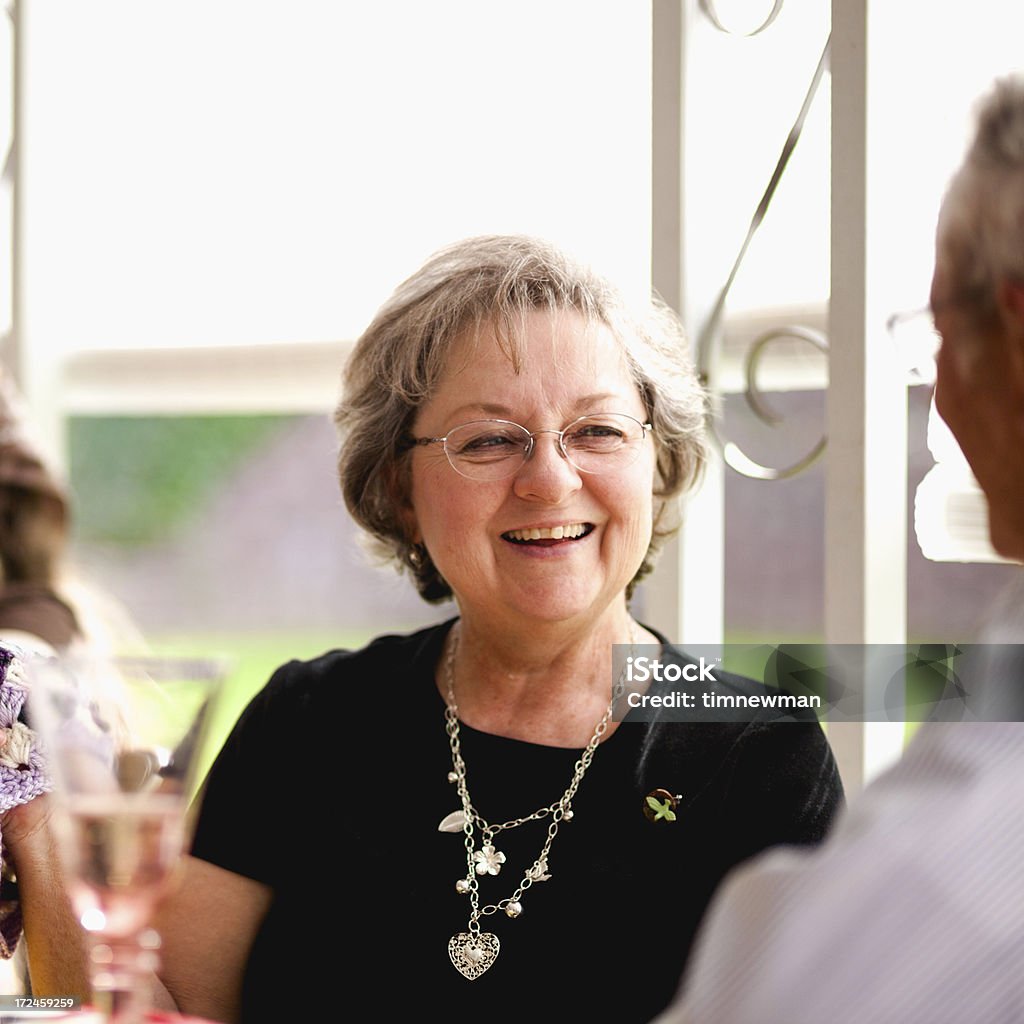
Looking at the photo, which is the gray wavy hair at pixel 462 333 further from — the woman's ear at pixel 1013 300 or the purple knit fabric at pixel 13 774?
the woman's ear at pixel 1013 300

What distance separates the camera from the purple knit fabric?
1222 millimetres

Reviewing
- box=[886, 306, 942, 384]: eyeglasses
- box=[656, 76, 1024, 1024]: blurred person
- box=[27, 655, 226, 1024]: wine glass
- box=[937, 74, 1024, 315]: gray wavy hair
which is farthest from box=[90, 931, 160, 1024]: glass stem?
box=[886, 306, 942, 384]: eyeglasses

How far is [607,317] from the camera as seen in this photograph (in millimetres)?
1409

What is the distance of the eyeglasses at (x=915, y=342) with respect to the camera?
125 cm

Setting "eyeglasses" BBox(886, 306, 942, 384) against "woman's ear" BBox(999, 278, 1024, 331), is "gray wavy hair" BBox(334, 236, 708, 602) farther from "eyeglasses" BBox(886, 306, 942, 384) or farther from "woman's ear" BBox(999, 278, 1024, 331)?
"woman's ear" BBox(999, 278, 1024, 331)

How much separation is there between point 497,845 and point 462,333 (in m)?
0.56

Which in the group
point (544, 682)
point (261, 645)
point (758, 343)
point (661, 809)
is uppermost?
point (758, 343)

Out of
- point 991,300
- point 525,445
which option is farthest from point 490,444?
point 991,300

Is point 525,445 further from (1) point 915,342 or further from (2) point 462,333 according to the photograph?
(1) point 915,342

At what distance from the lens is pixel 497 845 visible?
53.2 inches

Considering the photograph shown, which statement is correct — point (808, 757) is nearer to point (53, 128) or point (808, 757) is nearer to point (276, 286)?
point (276, 286)

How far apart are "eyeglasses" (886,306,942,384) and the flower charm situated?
666mm

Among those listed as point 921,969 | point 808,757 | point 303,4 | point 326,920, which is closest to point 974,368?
point 921,969

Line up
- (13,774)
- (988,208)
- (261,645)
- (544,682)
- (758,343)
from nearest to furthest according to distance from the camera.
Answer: (988,208) → (13,774) → (544,682) → (758,343) → (261,645)
